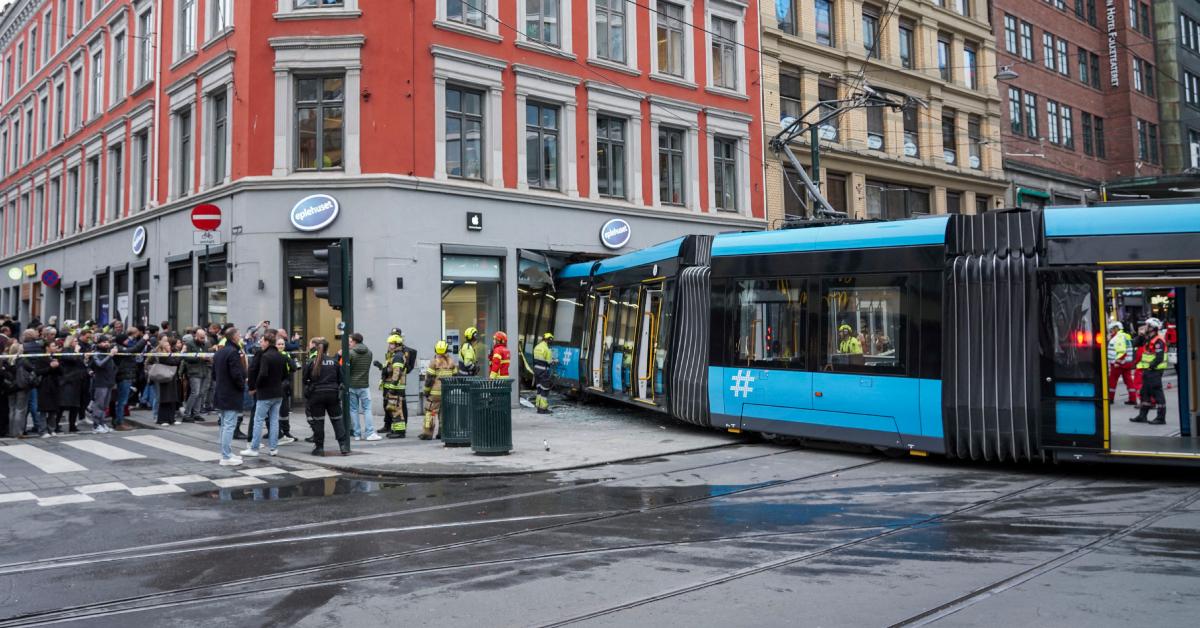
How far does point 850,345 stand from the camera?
12148 mm

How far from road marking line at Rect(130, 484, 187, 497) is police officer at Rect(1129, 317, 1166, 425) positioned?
1473 cm

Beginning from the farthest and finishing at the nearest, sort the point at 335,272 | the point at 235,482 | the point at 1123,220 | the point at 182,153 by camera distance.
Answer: the point at 182,153, the point at 335,272, the point at 235,482, the point at 1123,220

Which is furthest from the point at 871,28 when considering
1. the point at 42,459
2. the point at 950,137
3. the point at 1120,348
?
the point at 42,459

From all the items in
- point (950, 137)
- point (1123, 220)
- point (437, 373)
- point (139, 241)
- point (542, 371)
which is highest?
point (950, 137)

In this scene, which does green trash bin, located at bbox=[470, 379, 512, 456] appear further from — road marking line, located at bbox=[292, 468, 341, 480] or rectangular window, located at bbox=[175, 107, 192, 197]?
rectangular window, located at bbox=[175, 107, 192, 197]

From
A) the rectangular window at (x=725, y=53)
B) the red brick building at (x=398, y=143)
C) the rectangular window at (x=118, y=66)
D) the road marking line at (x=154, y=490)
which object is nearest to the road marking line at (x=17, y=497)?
the road marking line at (x=154, y=490)

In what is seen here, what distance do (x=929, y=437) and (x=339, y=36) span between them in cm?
1463

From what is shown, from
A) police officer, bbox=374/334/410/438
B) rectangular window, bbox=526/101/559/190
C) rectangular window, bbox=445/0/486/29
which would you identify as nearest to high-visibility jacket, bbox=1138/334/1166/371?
police officer, bbox=374/334/410/438

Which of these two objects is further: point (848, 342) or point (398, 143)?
point (398, 143)

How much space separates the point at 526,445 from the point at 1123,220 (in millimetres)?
8735

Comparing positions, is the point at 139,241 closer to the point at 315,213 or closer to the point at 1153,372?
the point at 315,213

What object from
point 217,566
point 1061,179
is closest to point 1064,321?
point 217,566

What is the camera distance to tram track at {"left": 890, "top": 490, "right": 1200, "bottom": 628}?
522 cm

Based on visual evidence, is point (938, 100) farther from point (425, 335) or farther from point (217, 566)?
point (217, 566)
